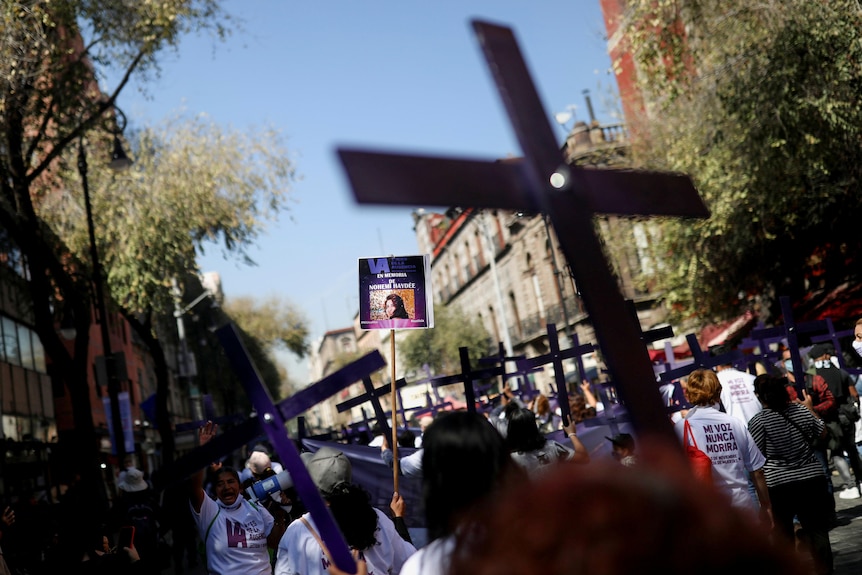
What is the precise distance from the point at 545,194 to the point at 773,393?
4.78m

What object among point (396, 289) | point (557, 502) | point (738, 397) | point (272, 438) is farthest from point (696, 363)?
point (557, 502)

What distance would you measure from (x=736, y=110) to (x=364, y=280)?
12.0m

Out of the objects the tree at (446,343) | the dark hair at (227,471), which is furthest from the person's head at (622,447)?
the tree at (446,343)

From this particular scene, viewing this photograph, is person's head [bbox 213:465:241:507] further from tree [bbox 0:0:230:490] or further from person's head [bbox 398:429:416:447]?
tree [bbox 0:0:230:490]

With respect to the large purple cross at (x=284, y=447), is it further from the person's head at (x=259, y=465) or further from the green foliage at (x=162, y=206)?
the green foliage at (x=162, y=206)

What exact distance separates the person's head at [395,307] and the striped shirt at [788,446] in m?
2.55

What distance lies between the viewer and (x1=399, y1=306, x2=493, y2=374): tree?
2293 inches

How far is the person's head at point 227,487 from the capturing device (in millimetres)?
6277

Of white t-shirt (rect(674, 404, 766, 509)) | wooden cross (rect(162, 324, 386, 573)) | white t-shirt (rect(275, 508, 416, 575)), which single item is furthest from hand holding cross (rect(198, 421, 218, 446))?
white t-shirt (rect(674, 404, 766, 509))

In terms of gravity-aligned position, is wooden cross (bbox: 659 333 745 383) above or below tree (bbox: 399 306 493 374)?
below

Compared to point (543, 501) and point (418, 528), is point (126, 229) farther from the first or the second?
point (543, 501)

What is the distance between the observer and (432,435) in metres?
2.79

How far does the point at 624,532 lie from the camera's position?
3.85 ft

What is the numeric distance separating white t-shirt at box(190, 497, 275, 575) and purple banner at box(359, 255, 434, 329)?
1.39 metres
